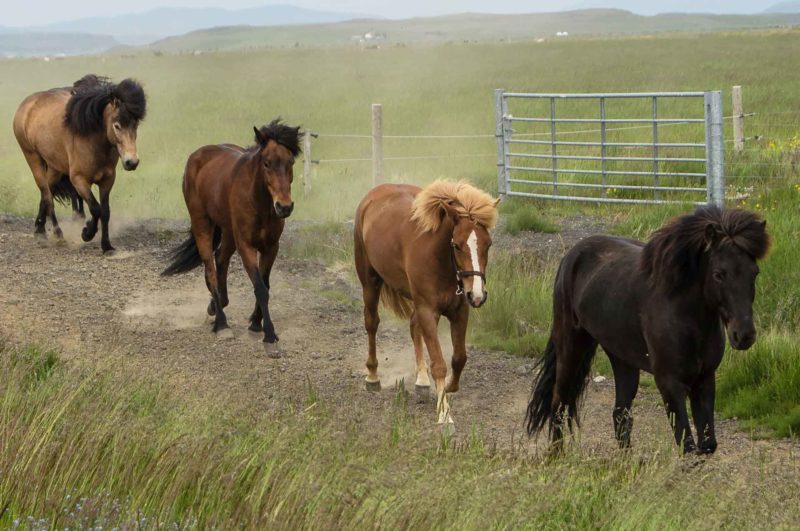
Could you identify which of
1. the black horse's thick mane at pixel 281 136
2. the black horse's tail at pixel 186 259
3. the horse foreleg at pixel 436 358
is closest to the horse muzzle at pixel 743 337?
the horse foreleg at pixel 436 358

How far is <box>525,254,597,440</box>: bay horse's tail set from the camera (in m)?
6.83

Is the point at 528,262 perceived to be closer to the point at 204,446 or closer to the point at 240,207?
the point at 240,207

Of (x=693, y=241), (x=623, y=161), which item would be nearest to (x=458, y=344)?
(x=693, y=241)

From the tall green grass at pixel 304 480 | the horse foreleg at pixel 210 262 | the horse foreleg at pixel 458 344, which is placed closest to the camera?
the tall green grass at pixel 304 480

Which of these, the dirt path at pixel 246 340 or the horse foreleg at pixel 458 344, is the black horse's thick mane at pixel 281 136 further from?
the horse foreleg at pixel 458 344

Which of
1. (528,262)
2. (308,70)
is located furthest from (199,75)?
(528,262)

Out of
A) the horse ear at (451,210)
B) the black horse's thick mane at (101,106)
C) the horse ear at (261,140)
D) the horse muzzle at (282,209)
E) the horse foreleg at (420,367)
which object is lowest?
the horse foreleg at (420,367)

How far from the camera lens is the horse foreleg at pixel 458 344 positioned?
26.0ft

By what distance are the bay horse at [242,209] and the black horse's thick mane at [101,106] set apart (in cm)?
226

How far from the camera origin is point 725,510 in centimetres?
426

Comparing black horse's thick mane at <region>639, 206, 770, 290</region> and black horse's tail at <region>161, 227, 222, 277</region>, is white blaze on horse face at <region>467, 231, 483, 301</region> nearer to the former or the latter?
black horse's thick mane at <region>639, 206, 770, 290</region>

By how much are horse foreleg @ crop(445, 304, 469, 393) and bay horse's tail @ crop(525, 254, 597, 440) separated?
1.01 metres

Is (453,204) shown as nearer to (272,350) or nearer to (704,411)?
(704,411)

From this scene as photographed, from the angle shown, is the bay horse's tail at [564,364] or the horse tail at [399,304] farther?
the horse tail at [399,304]
